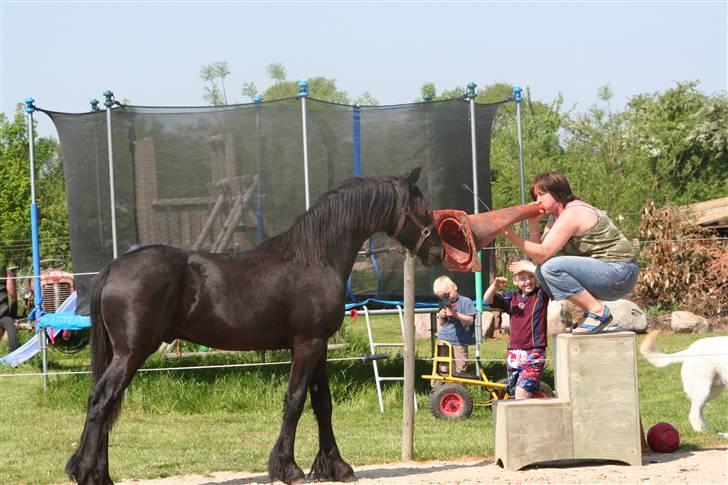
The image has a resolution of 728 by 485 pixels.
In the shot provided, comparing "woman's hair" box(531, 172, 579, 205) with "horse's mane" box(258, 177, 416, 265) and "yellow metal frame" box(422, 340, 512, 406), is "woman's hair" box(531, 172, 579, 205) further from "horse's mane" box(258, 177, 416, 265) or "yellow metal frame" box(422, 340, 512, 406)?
"yellow metal frame" box(422, 340, 512, 406)

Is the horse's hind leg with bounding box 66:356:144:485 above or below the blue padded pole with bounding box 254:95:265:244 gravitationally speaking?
below

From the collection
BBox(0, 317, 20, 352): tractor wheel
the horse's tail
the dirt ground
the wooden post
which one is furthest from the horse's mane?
BBox(0, 317, 20, 352): tractor wheel

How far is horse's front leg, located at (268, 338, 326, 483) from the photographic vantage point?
6.54 meters

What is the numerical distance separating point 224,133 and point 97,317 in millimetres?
5192

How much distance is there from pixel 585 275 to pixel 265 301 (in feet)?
7.46

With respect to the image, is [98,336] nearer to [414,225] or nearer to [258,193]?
[414,225]

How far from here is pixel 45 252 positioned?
28078 millimetres

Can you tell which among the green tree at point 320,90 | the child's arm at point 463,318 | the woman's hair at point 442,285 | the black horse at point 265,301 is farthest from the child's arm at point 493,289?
the green tree at point 320,90

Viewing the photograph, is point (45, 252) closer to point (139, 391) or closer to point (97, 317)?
point (139, 391)

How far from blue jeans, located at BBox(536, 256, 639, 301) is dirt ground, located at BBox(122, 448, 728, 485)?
1.24 meters

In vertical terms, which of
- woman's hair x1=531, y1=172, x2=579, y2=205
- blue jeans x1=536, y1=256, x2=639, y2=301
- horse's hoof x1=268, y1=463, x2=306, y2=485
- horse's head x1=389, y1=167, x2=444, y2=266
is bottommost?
horse's hoof x1=268, y1=463, x2=306, y2=485

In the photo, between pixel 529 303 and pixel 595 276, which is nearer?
pixel 595 276

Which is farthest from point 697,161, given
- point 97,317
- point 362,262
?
point 97,317

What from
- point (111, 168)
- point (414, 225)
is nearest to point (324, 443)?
point (414, 225)
